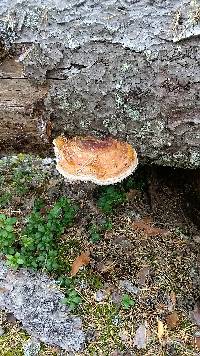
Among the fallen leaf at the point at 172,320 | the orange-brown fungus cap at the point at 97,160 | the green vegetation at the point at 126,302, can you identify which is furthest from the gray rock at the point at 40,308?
the orange-brown fungus cap at the point at 97,160

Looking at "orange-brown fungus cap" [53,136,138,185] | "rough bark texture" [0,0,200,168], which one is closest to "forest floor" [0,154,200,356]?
"orange-brown fungus cap" [53,136,138,185]

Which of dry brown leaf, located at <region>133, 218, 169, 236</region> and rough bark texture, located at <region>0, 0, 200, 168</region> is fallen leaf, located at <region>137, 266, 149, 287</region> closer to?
dry brown leaf, located at <region>133, 218, 169, 236</region>

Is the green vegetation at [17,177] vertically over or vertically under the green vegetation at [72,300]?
over

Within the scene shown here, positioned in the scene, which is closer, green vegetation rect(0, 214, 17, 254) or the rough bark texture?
the rough bark texture

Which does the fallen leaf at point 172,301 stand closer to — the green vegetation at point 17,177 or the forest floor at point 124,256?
the forest floor at point 124,256

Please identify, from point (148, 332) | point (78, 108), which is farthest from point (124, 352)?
point (78, 108)

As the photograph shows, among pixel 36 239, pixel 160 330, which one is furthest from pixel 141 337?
pixel 36 239
